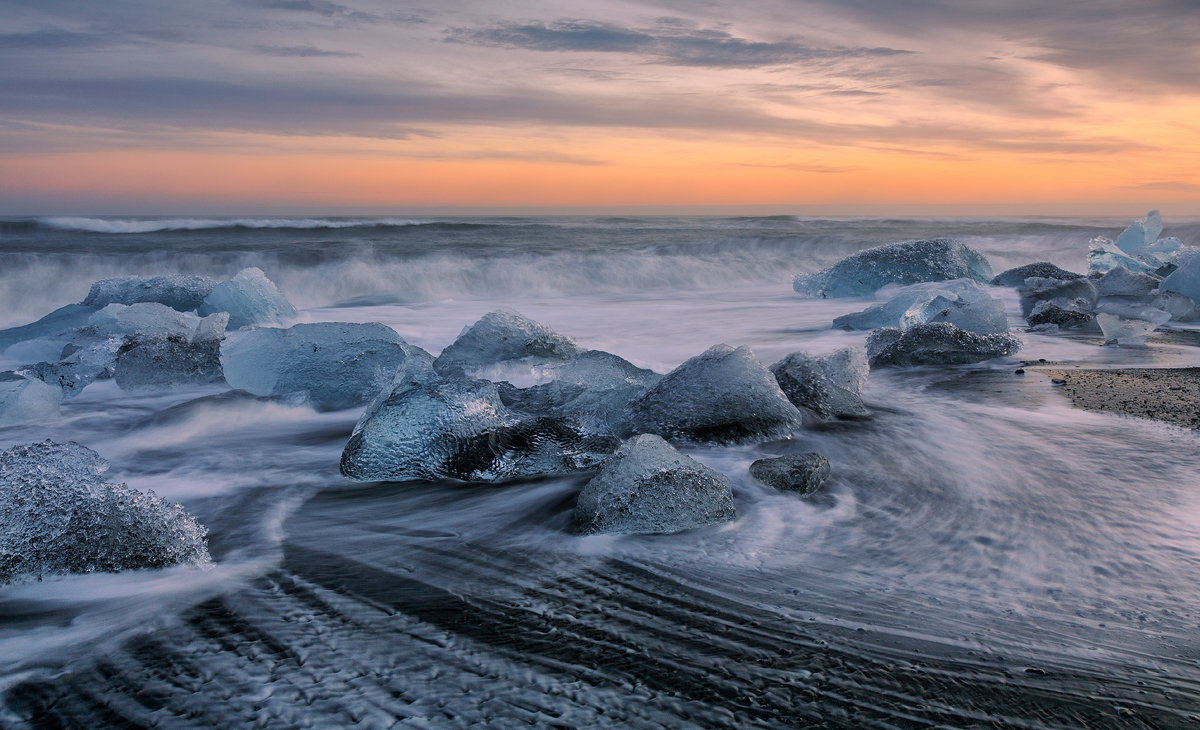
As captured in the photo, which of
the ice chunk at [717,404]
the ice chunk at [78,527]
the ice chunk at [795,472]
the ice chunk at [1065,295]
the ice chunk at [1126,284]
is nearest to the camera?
the ice chunk at [78,527]

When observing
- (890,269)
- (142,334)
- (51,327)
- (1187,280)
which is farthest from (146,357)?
(1187,280)

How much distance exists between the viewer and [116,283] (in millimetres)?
5664

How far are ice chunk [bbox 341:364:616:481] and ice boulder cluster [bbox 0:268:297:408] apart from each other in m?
1.75

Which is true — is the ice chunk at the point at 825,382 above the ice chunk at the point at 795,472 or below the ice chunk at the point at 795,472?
above

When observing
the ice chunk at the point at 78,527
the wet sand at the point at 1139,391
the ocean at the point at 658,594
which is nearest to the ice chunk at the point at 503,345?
the ocean at the point at 658,594

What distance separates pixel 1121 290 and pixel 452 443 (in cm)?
653

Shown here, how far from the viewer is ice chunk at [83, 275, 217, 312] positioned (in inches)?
215

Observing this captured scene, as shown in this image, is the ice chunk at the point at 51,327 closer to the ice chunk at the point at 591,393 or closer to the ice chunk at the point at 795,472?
the ice chunk at the point at 591,393

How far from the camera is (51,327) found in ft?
16.4

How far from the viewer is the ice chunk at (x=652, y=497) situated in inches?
75.2

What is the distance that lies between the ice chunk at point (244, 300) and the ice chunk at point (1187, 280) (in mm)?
6577

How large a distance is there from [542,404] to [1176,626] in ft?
6.88

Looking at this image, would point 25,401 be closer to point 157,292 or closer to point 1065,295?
point 157,292

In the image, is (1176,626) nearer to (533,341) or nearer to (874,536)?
(874,536)
